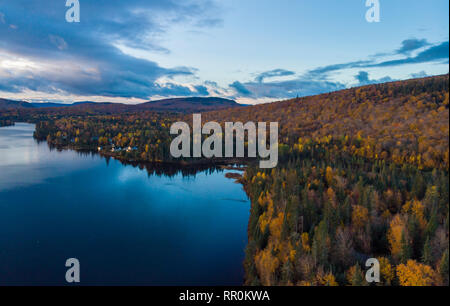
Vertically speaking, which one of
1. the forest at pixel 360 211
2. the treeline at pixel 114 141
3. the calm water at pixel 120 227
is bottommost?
the calm water at pixel 120 227

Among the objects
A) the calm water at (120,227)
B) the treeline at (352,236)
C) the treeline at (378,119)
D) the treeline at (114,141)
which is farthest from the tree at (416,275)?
the treeline at (114,141)

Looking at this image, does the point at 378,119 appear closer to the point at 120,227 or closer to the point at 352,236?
the point at 352,236

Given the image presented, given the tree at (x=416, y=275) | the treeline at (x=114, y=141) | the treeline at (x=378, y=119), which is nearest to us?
the tree at (x=416, y=275)

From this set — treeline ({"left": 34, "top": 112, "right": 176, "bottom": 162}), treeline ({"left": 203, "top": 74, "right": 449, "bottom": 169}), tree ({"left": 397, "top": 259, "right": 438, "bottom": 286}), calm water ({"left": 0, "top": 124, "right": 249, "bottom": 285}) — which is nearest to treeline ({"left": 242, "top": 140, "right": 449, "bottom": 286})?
tree ({"left": 397, "top": 259, "right": 438, "bottom": 286})

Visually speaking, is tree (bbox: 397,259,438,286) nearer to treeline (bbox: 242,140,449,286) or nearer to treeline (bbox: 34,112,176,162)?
treeline (bbox: 242,140,449,286)

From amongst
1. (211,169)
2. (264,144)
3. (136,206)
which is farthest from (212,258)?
(264,144)

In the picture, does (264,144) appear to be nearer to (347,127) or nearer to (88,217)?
(347,127)

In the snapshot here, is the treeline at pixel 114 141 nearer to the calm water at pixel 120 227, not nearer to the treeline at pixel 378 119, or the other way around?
the calm water at pixel 120 227

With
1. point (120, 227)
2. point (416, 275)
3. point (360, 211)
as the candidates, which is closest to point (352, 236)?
point (360, 211)
